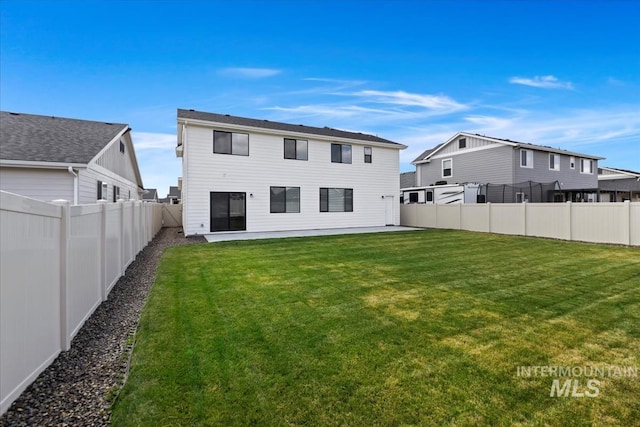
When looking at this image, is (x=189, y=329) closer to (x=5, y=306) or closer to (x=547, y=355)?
(x=5, y=306)

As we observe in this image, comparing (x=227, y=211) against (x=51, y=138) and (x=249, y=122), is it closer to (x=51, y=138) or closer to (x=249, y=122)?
(x=249, y=122)

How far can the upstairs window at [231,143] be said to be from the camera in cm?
1472

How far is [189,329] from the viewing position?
3852 millimetres

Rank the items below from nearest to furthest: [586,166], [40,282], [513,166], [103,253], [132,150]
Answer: [40,282]
[103,253]
[132,150]
[513,166]
[586,166]

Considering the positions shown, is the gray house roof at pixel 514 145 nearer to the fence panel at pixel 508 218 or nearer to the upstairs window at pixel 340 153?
the fence panel at pixel 508 218

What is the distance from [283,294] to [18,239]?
360 centimetres

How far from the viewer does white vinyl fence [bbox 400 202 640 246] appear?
11.3m

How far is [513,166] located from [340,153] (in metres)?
12.1

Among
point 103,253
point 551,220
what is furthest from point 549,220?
point 103,253

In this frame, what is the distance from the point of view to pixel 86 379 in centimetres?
283

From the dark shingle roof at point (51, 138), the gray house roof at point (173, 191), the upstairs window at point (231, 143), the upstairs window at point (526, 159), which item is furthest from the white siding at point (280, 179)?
the gray house roof at point (173, 191)

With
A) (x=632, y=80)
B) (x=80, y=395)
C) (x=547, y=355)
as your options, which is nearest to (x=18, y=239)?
(x=80, y=395)

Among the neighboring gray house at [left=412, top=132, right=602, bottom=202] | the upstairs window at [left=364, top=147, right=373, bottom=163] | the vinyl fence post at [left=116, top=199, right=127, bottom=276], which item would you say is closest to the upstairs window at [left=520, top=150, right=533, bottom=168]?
the neighboring gray house at [left=412, top=132, right=602, bottom=202]

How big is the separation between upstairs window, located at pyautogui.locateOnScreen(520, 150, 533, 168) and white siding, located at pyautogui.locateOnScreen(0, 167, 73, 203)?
24959mm
